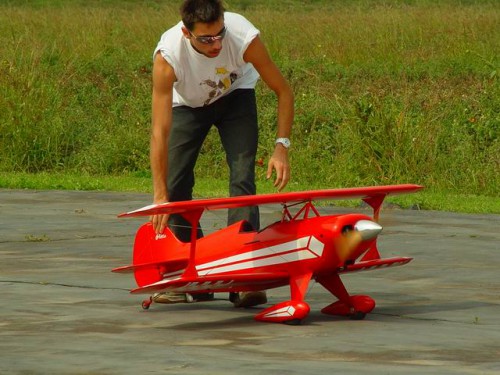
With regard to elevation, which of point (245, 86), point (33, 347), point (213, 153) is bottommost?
point (213, 153)

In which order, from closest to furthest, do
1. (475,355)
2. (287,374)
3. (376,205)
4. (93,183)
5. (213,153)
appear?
(287,374), (475,355), (376,205), (93,183), (213,153)

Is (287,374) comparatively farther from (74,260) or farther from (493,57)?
(493,57)

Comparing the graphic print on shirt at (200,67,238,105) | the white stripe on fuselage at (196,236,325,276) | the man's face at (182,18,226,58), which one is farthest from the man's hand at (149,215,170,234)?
the man's face at (182,18,226,58)

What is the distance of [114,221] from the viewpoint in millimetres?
12305

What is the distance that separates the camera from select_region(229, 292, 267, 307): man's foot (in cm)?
766

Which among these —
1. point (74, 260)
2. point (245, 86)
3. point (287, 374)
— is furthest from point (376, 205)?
point (74, 260)

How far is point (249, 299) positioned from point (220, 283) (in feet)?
2.38

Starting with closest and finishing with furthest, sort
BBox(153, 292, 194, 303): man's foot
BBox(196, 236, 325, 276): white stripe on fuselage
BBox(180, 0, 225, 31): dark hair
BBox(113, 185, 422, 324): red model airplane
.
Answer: BBox(113, 185, 422, 324): red model airplane → BBox(196, 236, 325, 276): white stripe on fuselage → BBox(180, 0, 225, 31): dark hair → BBox(153, 292, 194, 303): man's foot

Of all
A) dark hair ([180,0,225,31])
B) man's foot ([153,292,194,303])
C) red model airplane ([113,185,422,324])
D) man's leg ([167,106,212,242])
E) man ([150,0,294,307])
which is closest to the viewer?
red model airplane ([113,185,422,324])

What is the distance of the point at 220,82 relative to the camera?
7.61 metres

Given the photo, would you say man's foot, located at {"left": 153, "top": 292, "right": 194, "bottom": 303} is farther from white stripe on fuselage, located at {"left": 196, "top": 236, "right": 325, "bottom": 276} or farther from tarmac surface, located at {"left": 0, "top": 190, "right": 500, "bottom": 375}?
white stripe on fuselage, located at {"left": 196, "top": 236, "right": 325, "bottom": 276}

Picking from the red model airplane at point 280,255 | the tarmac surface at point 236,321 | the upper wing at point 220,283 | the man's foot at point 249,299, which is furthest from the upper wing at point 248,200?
the man's foot at point 249,299

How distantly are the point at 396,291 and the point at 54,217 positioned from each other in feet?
16.8

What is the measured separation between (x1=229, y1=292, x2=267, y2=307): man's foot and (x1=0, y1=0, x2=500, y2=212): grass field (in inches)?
239
